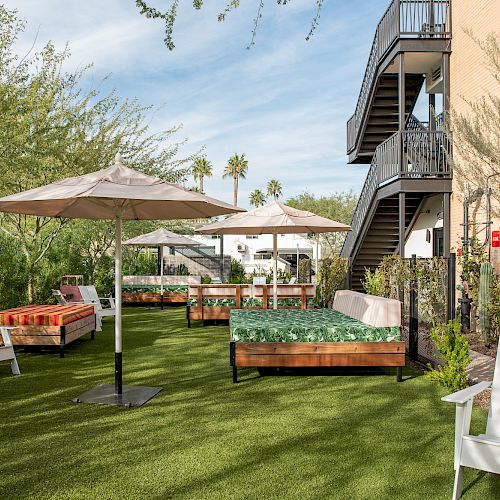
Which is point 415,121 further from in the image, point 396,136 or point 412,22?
point 396,136

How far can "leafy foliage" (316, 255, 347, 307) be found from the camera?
15.3 m

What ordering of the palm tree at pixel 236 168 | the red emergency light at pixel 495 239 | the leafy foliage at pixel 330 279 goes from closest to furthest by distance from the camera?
the red emergency light at pixel 495 239 < the leafy foliage at pixel 330 279 < the palm tree at pixel 236 168

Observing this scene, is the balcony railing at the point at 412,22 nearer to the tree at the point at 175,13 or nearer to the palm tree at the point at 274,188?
the tree at the point at 175,13

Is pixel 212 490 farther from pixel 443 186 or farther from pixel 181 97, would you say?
pixel 181 97

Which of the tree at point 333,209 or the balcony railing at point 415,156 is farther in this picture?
the tree at point 333,209

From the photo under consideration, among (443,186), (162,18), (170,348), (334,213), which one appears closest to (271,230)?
(170,348)

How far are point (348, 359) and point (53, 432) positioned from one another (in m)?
3.72

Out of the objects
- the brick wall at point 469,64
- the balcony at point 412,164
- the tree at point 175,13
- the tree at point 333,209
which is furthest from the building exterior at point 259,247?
the tree at point 175,13

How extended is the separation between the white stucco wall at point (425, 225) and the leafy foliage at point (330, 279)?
228 cm

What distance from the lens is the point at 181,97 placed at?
17688 mm

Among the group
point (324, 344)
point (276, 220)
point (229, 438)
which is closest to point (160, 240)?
A: point (276, 220)

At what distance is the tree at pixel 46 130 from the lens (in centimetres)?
1062

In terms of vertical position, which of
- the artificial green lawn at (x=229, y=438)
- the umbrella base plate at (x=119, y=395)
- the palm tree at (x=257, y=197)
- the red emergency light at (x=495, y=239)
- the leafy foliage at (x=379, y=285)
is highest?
the palm tree at (x=257, y=197)

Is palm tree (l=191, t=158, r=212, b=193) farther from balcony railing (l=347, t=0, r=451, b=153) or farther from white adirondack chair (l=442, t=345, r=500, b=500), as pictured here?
white adirondack chair (l=442, t=345, r=500, b=500)
